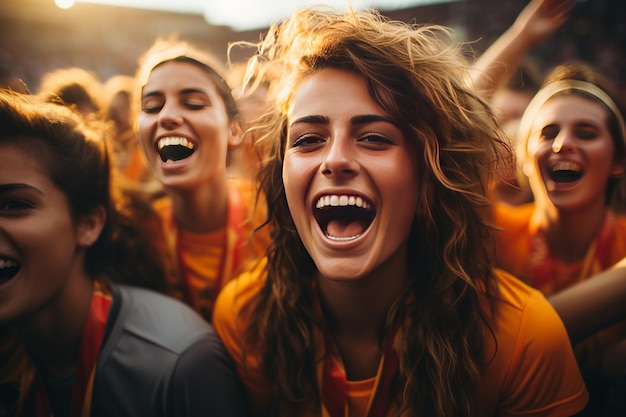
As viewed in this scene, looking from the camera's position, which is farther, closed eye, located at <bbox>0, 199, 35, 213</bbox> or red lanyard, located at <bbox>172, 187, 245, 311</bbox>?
red lanyard, located at <bbox>172, 187, 245, 311</bbox>

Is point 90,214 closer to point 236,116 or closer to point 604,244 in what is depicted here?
point 236,116

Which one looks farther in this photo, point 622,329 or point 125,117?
point 125,117

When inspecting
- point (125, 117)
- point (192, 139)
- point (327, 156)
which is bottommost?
point (327, 156)

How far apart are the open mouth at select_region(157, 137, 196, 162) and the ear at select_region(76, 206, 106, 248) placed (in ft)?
1.30

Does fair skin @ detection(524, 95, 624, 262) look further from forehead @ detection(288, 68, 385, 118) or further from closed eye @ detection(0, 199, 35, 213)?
closed eye @ detection(0, 199, 35, 213)

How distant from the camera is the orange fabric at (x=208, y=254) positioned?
7.91 ft

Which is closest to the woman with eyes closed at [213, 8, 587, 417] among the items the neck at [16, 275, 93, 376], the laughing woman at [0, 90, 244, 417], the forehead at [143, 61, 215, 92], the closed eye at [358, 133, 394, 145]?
the closed eye at [358, 133, 394, 145]

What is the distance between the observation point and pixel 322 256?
1.55m

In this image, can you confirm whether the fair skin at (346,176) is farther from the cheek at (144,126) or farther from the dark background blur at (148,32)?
the dark background blur at (148,32)

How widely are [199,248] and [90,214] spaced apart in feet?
2.39

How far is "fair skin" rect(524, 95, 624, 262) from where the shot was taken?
1987 mm

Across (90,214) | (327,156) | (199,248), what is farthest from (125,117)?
(327,156)

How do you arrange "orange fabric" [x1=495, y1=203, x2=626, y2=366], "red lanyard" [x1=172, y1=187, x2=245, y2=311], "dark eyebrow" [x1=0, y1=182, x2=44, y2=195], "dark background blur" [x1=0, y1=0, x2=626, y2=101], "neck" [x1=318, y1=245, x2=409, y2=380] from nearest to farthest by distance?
"dark eyebrow" [x1=0, y1=182, x2=44, y2=195], "neck" [x1=318, y1=245, x2=409, y2=380], "orange fabric" [x1=495, y1=203, x2=626, y2=366], "red lanyard" [x1=172, y1=187, x2=245, y2=311], "dark background blur" [x1=0, y1=0, x2=626, y2=101]

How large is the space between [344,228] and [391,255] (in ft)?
0.67
